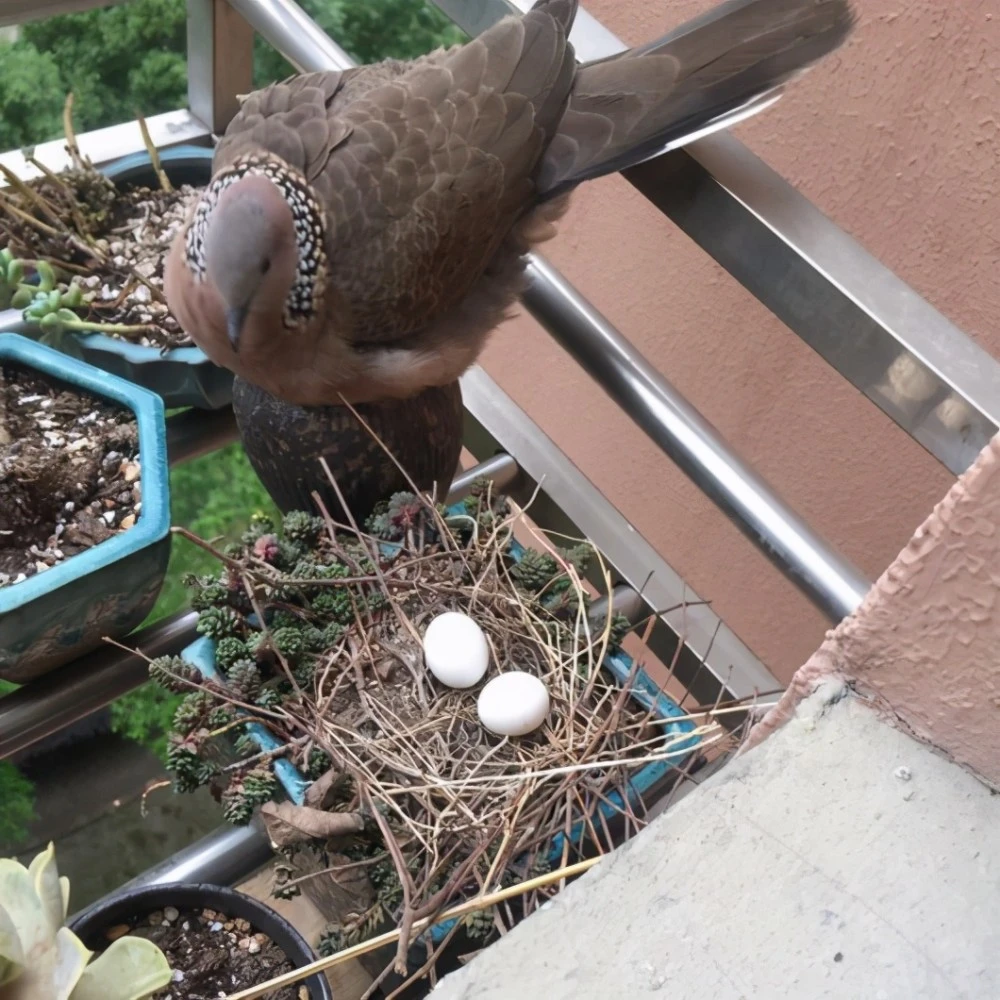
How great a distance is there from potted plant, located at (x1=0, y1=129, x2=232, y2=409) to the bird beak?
0.62ft

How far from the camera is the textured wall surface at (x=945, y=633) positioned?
0.88 feet

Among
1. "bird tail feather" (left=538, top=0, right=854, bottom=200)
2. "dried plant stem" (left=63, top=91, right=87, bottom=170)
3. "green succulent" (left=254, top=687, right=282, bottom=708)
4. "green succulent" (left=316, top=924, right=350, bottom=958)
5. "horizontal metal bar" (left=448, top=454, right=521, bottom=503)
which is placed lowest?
"green succulent" (left=316, top=924, right=350, bottom=958)

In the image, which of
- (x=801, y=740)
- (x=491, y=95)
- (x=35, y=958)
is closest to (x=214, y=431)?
(x=491, y=95)

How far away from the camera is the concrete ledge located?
0.25 m

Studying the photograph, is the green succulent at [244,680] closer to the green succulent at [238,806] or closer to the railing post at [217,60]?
the green succulent at [238,806]

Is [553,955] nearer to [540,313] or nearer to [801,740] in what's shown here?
[801,740]

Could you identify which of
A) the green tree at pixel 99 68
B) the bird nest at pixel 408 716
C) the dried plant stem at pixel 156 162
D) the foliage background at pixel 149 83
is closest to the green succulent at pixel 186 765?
the bird nest at pixel 408 716

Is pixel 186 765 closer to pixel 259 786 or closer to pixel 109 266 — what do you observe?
pixel 259 786

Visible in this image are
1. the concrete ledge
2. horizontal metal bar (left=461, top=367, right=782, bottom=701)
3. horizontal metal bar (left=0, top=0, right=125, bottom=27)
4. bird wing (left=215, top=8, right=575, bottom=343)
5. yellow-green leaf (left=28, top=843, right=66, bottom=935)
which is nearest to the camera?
the concrete ledge

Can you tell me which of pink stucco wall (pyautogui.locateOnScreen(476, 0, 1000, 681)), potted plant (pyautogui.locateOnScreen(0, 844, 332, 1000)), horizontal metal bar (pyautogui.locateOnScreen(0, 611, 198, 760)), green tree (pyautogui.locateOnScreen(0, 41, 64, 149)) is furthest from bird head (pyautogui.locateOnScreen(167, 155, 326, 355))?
pink stucco wall (pyautogui.locateOnScreen(476, 0, 1000, 681))

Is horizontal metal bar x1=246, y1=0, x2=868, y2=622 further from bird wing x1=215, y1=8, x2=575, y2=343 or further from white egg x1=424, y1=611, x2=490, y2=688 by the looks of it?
white egg x1=424, y1=611, x2=490, y2=688

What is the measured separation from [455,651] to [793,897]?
31 centimetres

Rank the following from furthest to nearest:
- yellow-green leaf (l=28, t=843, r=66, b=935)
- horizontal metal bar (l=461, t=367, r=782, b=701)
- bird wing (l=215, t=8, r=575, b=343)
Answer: horizontal metal bar (l=461, t=367, r=782, b=701) < bird wing (l=215, t=8, r=575, b=343) < yellow-green leaf (l=28, t=843, r=66, b=935)

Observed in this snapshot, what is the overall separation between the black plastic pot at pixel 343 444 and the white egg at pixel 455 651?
135mm
